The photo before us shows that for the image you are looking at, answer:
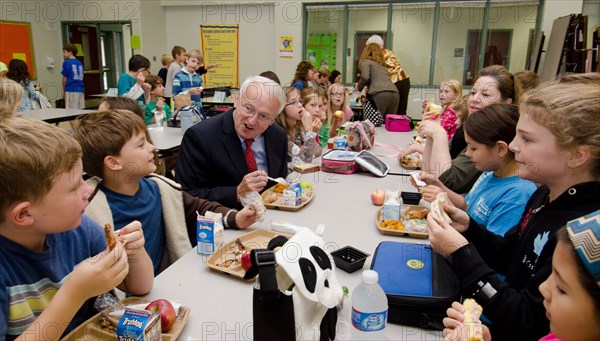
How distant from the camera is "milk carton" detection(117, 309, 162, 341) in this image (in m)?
1.11

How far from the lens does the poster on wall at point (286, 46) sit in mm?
9680

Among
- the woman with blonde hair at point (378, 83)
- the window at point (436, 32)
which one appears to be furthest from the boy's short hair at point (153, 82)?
the window at point (436, 32)

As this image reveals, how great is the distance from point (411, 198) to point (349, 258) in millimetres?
922

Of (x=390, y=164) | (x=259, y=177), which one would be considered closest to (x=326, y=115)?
(x=390, y=164)

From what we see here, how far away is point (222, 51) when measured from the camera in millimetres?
10305

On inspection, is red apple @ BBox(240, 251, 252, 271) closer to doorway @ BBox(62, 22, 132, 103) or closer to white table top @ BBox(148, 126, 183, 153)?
white table top @ BBox(148, 126, 183, 153)

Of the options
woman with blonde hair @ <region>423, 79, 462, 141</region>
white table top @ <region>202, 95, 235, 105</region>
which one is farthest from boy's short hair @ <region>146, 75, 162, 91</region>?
woman with blonde hair @ <region>423, 79, 462, 141</region>

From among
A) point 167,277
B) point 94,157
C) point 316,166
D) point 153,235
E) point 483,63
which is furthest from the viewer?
point 483,63

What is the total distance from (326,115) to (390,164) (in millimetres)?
1359

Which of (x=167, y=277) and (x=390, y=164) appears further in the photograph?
(x=390, y=164)

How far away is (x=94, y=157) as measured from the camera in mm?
1710

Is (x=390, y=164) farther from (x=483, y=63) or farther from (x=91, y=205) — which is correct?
(x=483, y=63)

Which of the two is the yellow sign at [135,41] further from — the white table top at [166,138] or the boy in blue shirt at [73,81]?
the white table top at [166,138]

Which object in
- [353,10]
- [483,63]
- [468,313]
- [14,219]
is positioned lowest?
[468,313]
